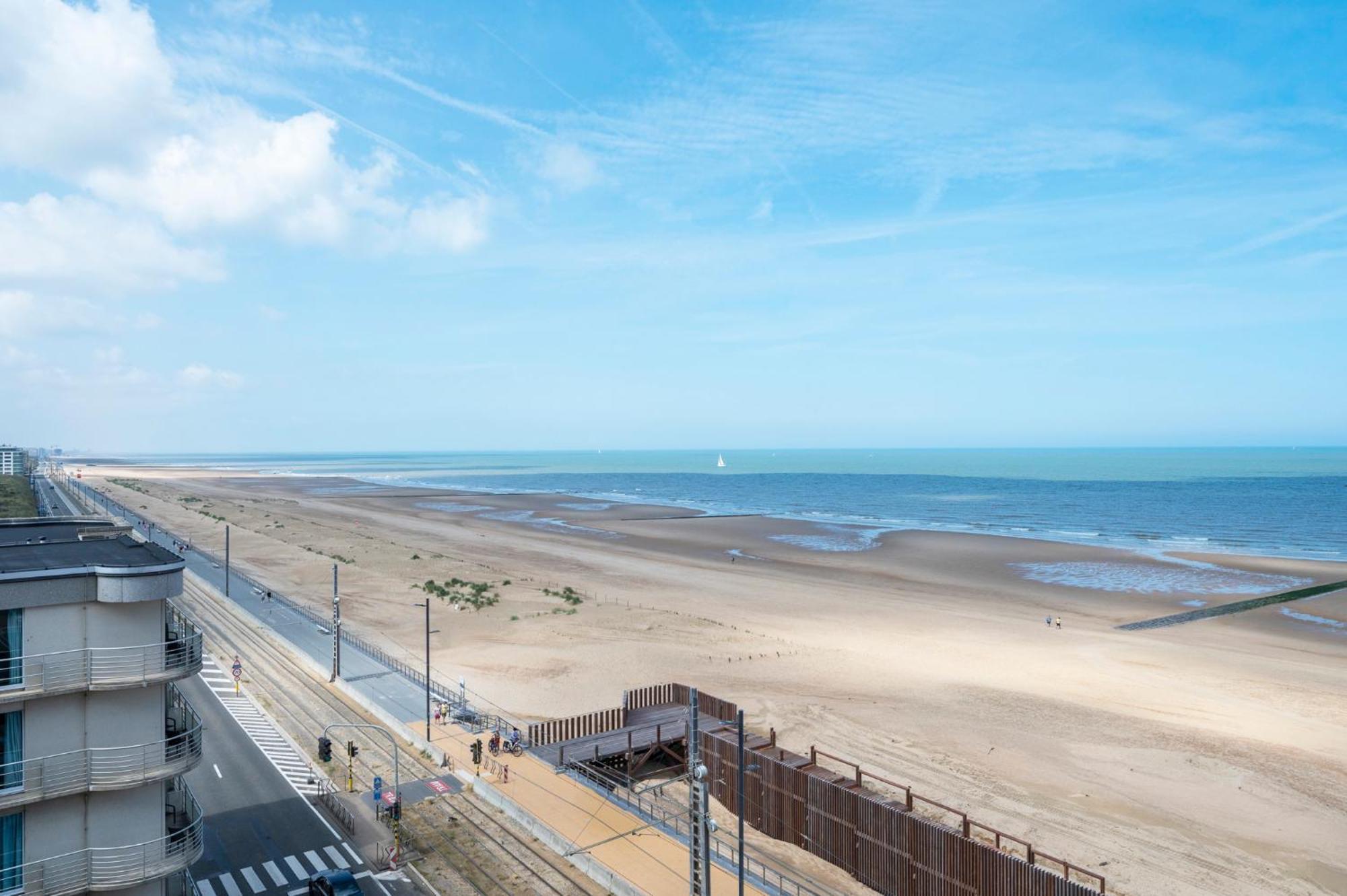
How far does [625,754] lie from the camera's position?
29.0 metres

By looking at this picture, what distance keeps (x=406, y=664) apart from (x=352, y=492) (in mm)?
153157

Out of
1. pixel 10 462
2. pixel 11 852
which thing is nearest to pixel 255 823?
pixel 11 852

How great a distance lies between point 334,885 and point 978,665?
118 feet

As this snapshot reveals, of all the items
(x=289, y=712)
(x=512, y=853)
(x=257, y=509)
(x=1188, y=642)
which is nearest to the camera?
(x=512, y=853)

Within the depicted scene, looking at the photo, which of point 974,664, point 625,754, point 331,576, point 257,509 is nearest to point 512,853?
point 625,754

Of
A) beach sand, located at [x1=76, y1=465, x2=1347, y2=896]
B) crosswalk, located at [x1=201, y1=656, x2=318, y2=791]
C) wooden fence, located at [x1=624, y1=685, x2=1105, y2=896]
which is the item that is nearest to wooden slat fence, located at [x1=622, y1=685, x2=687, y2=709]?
beach sand, located at [x1=76, y1=465, x2=1347, y2=896]

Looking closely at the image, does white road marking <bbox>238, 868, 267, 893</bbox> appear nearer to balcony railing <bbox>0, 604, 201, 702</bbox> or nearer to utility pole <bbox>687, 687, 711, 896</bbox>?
balcony railing <bbox>0, 604, 201, 702</bbox>

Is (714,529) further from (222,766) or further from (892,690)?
(222,766)

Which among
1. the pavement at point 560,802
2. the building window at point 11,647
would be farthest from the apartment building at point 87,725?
the pavement at point 560,802

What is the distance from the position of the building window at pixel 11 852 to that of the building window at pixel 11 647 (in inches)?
105

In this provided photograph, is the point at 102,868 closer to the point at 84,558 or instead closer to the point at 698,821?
the point at 84,558

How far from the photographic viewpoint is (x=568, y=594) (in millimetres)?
60594

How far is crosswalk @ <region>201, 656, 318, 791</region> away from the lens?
2784cm

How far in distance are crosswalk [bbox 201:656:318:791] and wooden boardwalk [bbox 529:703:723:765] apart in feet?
25.9
